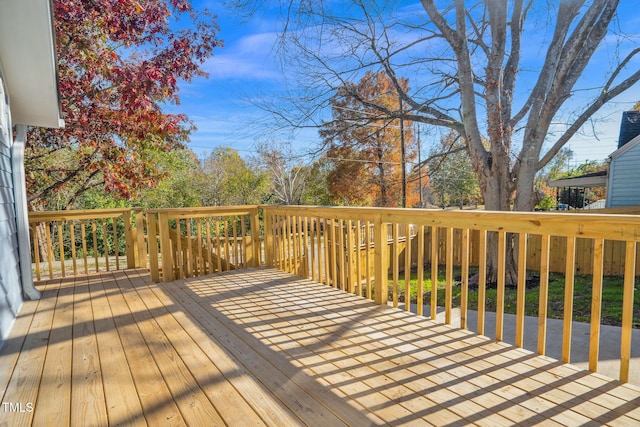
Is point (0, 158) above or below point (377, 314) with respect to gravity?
above

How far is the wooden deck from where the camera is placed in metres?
1.68

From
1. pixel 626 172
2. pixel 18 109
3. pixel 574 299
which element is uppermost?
pixel 18 109

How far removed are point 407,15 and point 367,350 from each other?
21.2 ft

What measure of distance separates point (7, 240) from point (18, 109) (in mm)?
1535

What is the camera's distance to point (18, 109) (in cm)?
375

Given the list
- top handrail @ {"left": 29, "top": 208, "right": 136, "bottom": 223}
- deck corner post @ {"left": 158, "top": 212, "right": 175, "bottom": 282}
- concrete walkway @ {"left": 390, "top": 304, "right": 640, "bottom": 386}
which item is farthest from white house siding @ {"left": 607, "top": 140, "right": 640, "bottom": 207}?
top handrail @ {"left": 29, "top": 208, "right": 136, "bottom": 223}

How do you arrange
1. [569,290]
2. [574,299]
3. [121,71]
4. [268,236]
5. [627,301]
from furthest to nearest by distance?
1. [574,299]
2. [121,71]
3. [268,236]
4. [569,290]
5. [627,301]

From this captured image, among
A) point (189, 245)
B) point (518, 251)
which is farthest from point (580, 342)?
point (189, 245)

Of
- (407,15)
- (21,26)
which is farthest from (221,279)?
(407,15)

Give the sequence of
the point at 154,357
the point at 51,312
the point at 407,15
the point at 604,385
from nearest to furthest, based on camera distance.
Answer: the point at 604,385, the point at 154,357, the point at 51,312, the point at 407,15

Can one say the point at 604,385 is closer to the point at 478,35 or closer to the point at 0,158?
the point at 0,158

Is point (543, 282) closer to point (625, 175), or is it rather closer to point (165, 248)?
point (165, 248)

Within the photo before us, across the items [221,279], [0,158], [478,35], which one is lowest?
[221,279]

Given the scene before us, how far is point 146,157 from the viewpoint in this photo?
7.11 meters
